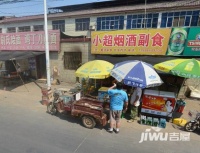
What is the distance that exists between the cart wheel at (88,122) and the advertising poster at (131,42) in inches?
214

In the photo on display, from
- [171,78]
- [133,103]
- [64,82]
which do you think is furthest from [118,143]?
[64,82]

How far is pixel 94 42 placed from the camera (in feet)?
35.0

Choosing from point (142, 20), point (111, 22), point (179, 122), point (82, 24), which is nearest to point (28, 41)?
point (82, 24)

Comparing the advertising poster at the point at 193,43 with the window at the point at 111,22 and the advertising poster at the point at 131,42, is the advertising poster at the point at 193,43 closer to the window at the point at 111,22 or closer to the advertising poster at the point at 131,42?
the advertising poster at the point at 131,42

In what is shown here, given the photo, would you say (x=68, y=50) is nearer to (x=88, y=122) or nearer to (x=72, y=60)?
(x=72, y=60)

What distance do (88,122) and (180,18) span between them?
53.4ft

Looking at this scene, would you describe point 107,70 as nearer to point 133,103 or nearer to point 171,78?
point 133,103

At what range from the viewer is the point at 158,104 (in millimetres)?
6414

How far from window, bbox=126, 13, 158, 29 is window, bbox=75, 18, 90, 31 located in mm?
5446

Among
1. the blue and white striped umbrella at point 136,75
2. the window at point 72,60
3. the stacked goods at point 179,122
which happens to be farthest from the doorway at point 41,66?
the stacked goods at point 179,122

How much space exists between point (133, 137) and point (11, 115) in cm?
523

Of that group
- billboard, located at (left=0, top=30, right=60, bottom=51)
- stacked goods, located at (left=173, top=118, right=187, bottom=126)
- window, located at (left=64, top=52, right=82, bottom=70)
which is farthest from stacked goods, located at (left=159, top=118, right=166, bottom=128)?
billboard, located at (left=0, top=30, right=60, bottom=51)

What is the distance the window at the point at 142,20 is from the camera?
17641 mm

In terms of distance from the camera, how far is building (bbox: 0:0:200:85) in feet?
31.5
